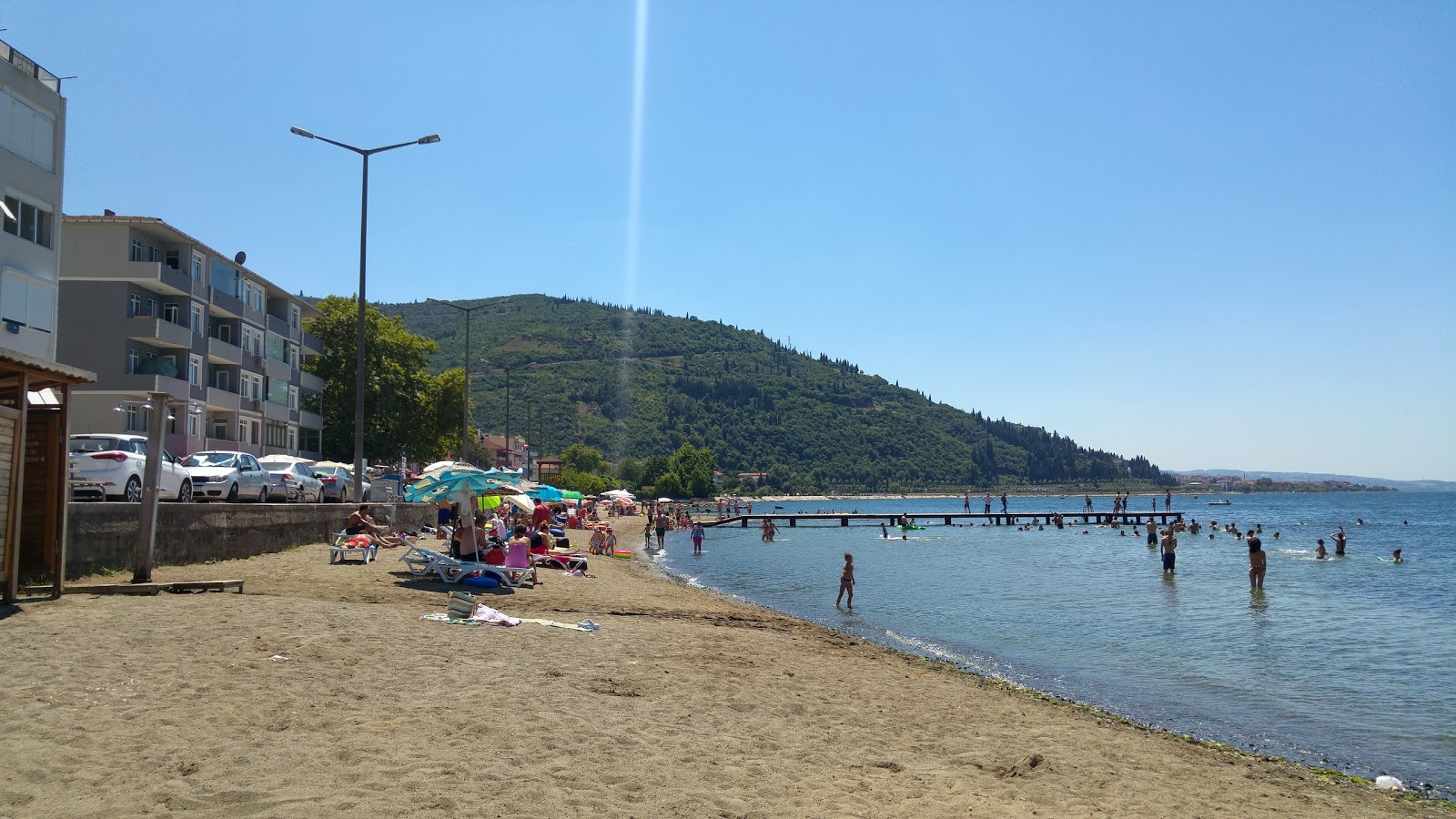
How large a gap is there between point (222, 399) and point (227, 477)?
2202 centimetres

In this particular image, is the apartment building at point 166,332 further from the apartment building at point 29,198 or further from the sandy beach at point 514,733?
the sandy beach at point 514,733

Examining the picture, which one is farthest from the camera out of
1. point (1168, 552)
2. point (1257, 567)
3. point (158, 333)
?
point (158, 333)

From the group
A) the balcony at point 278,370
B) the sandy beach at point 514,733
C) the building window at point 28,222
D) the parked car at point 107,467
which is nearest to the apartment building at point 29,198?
the building window at point 28,222

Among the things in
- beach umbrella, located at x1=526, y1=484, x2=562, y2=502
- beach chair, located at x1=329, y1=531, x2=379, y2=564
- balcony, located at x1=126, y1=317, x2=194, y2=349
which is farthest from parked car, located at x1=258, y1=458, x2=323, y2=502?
balcony, located at x1=126, y1=317, x2=194, y2=349

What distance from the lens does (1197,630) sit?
2152cm

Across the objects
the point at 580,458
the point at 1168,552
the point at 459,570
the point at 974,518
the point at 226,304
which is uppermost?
the point at 226,304

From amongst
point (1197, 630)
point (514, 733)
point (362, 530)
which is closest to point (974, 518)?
point (1197, 630)

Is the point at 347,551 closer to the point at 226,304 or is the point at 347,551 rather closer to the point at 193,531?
the point at 193,531

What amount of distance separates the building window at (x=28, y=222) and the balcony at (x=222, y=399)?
56.4 feet

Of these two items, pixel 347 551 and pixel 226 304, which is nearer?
pixel 347 551

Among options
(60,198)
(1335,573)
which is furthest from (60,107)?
(1335,573)

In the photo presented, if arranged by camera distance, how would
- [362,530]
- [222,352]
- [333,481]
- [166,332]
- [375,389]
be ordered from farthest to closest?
[375,389] < [222,352] < [166,332] < [333,481] < [362,530]

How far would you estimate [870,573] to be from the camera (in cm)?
3662

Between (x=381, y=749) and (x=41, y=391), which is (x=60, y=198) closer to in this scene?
(x=41, y=391)
